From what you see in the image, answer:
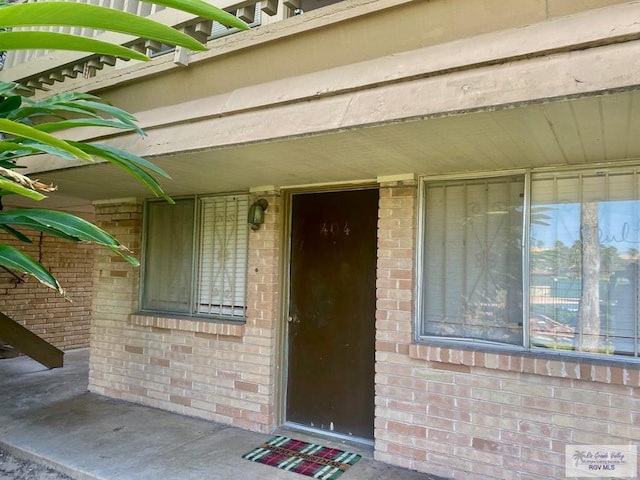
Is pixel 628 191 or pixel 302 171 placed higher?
pixel 302 171

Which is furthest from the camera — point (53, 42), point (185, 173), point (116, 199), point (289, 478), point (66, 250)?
point (66, 250)

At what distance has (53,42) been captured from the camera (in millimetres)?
796

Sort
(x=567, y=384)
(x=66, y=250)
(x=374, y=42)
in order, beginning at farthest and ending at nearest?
(x=66, y=250) → (x=567, y=384) → (x=374, y=42)

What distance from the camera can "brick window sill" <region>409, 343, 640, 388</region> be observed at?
2807mm

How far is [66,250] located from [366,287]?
248 inches

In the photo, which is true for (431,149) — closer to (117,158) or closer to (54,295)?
(117,158)

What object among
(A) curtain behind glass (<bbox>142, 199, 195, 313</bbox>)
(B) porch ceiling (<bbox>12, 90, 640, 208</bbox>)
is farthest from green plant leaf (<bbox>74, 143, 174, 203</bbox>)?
(A) curtain behind glass (<bbox>142, 199, 195, 313</bbox>)

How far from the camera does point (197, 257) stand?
4918mm

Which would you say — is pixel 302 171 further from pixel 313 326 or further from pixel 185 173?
pixel 313 326

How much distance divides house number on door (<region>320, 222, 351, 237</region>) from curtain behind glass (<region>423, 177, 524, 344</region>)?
0.79 m

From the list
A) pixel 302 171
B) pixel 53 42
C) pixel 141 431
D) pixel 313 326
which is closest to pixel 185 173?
pixel 302 171

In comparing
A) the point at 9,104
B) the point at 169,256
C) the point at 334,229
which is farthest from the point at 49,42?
the point at 169,256

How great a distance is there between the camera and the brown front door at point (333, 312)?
13.2 ft

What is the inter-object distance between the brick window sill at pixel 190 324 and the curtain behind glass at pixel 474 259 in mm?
1862
